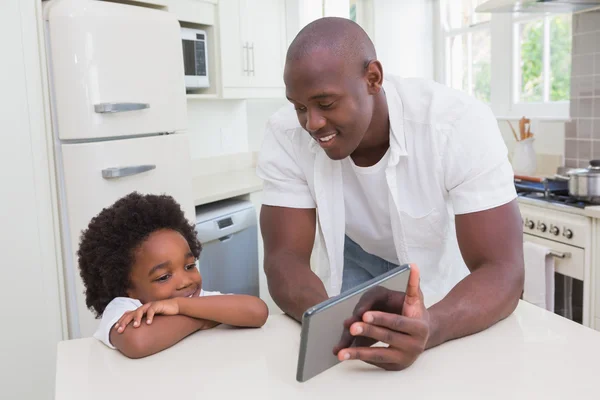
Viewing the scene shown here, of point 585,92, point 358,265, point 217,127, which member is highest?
point 585,92

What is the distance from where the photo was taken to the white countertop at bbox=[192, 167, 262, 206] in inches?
111

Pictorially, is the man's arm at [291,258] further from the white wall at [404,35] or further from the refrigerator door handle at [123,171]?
Result: the white wall at [404,35]

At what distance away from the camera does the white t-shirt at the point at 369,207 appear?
1.42 m

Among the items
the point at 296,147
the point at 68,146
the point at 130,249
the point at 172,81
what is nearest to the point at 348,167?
the point at 296,147

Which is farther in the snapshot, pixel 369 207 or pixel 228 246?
pixel 228 246

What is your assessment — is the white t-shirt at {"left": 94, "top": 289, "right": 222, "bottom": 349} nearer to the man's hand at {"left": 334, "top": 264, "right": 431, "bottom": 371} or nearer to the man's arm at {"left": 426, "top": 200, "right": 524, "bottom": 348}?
the man's hand at {"left": 334, "top": 264, "right": 431, "bottom": 371}

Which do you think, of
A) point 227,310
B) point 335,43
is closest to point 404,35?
point 335,43

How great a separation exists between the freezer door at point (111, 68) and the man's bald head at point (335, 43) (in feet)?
3.69

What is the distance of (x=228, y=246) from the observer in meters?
2.87

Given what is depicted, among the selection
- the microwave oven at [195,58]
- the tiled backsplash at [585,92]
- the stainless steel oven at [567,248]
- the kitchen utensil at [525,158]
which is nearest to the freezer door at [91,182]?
the microwave oven at [195,58]

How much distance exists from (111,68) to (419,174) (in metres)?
1.30

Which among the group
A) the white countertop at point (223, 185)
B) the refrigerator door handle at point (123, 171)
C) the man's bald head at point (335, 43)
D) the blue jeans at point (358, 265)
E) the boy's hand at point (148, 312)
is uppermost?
the man's bald head at point (335, 43)

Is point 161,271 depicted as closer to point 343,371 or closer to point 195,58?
point 343,371

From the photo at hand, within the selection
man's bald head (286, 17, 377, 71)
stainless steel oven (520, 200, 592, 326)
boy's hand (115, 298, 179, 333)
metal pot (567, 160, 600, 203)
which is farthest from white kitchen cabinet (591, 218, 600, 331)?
boy's hand (115, 298, 179, 333)
